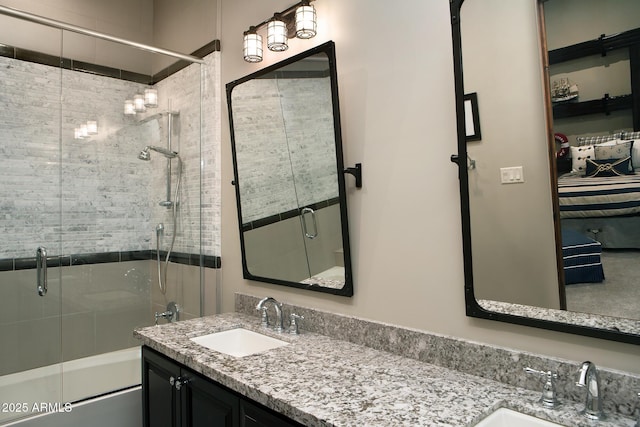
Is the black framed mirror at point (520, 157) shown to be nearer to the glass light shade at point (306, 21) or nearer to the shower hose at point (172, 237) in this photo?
the glass light shade at point (306, 21)

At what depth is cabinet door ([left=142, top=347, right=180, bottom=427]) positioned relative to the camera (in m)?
1.78

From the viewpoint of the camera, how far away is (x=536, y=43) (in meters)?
1.25

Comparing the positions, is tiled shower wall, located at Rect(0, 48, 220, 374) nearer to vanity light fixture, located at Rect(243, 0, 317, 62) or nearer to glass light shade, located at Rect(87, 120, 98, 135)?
glass light shade, located at Rect(87, 120, 98, 135)

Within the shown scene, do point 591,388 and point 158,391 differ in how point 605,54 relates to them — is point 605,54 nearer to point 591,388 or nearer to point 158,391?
point 591,388

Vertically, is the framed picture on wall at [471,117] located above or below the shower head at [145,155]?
below

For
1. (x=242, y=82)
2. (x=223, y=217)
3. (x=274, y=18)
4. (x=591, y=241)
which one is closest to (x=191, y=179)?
(x=223, y=217)

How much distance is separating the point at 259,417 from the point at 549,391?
2.89 feet

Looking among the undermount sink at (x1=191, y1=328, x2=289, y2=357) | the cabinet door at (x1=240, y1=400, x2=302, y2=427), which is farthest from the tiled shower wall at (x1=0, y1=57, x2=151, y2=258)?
the cabinet door at (x1=240, y1=400, x2=302, y2=427)

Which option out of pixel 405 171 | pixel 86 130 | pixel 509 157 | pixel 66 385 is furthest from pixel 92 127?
pixel 509 157

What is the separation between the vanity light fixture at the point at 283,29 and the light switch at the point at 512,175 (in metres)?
1.12

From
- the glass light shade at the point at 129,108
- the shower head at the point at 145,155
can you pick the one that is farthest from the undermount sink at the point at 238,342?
the glass light shade at the point at 129,108

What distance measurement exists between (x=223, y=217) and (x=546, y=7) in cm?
206

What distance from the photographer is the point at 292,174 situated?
83.4 inches

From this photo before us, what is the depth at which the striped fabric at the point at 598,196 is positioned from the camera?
111 cm
